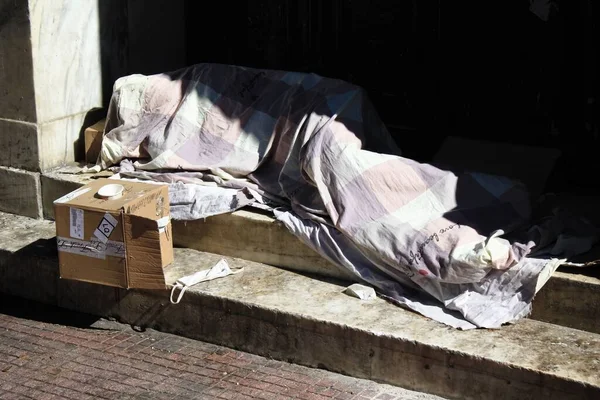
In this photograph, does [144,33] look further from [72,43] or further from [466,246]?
[466,246]

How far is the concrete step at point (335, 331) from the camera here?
513 cm

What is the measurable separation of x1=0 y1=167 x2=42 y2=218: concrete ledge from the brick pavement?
117 centimetres

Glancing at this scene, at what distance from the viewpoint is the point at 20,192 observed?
24.1ft

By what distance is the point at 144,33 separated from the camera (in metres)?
7.82

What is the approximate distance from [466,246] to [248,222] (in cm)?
144

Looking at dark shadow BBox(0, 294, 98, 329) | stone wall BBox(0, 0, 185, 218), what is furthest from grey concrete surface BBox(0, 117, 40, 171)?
dark shadow BBox(0, 294, 98, 329)

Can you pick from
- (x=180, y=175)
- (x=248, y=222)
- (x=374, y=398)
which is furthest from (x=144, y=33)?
(x=374, y=398)

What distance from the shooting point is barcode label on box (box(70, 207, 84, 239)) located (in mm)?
5984

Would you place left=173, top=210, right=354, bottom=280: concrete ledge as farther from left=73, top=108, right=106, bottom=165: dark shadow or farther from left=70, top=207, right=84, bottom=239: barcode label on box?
left=73, top=108, right=106, bottom=165: dark shadow

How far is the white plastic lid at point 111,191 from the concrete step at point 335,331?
0.59 m

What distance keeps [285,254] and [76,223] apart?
127 cm

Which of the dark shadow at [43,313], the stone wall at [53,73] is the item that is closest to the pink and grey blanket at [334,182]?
the stone wall at [53,73]

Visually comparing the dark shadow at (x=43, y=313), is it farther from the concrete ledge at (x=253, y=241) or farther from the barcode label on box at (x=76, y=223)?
the concrete ledge at (x=253, y=241)

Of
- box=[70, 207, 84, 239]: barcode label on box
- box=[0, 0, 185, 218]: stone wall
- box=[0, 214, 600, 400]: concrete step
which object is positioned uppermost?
box=[0, 0, 185, 218]: stone wall
